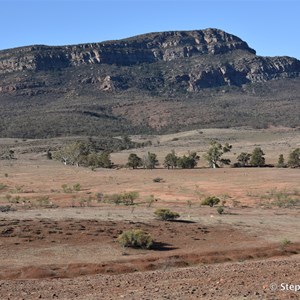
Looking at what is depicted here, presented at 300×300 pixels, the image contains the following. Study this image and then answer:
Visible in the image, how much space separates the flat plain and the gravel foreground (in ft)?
0.11

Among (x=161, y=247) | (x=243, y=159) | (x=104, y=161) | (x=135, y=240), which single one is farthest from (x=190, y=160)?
(x=135, y=240)

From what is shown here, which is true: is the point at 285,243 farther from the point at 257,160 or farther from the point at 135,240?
the point at 257,160

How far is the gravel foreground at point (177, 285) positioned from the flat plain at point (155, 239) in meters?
0.03

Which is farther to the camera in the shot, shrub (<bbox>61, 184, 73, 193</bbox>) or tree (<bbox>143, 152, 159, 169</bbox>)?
tree (<bbox>143, 152, 159, 169</bbox>)

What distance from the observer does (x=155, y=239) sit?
29.7 m

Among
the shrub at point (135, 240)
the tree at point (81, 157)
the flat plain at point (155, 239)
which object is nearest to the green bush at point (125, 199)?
the flat plain at point (155, 239)

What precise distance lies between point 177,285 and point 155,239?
12.5 meters

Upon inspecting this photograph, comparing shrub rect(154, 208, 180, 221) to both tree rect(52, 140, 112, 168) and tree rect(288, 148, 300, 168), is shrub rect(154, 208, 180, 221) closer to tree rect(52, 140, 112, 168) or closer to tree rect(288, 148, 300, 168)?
tree rect(288, 148, 300, 168)

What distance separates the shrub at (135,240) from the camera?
1078 inches

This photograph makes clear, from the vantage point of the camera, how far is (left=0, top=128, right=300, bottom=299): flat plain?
687 inches

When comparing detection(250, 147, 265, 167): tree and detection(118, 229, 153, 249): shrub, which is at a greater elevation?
detection(250, 147, 265, 167): tree

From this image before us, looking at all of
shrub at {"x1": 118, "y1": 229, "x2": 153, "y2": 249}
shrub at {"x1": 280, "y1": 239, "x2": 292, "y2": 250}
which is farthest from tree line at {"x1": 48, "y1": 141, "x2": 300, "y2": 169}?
shrub at {"x1": 118, "y1": 229, "x2": 153, "y2": 249}

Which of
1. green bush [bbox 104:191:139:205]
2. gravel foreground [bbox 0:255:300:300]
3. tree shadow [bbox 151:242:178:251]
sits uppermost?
gravel foreground [bbox 0:255:300:300]

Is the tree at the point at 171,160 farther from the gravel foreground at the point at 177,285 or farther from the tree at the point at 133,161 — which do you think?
the gravel foreground at the point at 177,285
